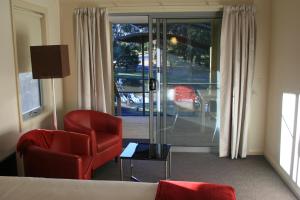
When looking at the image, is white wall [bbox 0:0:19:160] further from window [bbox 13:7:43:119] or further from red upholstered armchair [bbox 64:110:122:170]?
red upholstered armchair [bbox 64:110:122:170]

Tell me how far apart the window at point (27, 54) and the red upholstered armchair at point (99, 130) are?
0.49m

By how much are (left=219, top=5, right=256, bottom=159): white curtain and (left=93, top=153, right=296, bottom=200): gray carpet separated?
30 cm

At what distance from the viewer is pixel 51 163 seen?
3.02 m

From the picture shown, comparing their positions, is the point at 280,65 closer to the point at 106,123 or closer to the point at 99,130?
the point at 106,123

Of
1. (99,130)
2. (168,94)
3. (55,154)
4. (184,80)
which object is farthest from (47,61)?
(184,80)

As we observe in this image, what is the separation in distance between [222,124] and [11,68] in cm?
295

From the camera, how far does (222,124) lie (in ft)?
15.1

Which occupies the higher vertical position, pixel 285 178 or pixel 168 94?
pixel 168 94

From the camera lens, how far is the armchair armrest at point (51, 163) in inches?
116

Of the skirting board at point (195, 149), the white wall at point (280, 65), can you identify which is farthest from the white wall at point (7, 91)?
the white wall at point (280, 65)

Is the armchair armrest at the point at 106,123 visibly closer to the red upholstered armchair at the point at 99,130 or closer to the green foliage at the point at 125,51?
the red upholstered armchair at the point at 99,130

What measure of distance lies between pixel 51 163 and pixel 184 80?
2506 mm

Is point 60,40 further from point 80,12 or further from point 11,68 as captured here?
point 11,68

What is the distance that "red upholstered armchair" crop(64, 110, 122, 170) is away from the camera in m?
3.77
